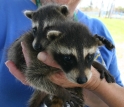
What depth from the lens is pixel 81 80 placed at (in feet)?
3.56

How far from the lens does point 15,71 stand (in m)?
1.42

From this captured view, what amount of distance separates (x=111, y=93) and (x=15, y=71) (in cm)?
→ 52

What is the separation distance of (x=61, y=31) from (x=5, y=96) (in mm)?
610

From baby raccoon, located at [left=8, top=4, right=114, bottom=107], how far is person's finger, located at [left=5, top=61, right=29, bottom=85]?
3cm

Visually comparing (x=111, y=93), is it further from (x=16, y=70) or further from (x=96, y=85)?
(x=16, y=70)

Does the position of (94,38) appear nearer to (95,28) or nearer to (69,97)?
(69,97)

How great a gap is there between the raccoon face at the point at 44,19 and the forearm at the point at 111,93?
14.4 inches

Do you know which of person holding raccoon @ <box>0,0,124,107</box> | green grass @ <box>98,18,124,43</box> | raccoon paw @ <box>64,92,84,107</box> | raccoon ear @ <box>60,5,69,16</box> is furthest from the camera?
green grass @ <box>98,18,124,43</box>

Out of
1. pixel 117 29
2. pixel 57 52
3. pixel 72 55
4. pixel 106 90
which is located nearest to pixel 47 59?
pixel 57 52

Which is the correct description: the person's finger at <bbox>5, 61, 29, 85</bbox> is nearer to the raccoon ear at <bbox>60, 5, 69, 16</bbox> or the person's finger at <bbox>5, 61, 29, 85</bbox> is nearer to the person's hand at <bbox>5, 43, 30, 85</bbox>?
the person's hand at <bbox>5, 43, 30, 85</bbox>

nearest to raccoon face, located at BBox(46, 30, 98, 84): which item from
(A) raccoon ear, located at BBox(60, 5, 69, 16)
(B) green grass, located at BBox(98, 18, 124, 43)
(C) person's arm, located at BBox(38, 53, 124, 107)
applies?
(C) person's arm, located at BBox(38, 53, 124, 107)

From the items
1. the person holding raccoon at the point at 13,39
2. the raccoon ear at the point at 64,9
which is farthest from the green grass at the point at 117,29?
the raccoon ear at the point at 64,9

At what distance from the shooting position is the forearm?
1.37m

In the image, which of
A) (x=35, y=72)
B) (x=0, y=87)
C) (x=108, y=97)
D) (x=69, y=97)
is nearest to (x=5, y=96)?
(x=0, y=87)
